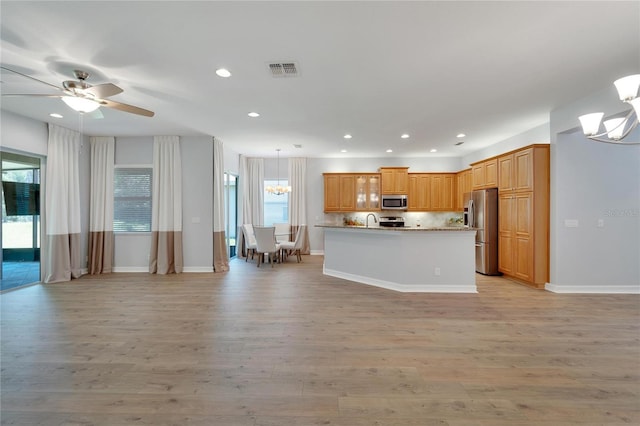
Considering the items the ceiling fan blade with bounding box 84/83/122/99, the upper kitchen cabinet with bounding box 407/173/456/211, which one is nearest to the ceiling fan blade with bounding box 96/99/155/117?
the ceiling fan blade with bounding box 84/83/122/99

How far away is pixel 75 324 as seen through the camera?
10.4 ft

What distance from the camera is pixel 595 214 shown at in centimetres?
438

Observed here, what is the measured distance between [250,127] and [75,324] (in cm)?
395

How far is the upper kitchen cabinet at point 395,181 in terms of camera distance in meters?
7.97

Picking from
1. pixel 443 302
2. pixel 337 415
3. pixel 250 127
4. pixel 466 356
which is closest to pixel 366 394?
pixel 337 415

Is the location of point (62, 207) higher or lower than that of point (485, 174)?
lower

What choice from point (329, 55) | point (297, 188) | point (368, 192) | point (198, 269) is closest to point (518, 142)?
point (368, 192)

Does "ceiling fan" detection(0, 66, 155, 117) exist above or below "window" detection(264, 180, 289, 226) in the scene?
above

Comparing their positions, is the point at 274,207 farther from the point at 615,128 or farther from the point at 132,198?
the point at 615,128

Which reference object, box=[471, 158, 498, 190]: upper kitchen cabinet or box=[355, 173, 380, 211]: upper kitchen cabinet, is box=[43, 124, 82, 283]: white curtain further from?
box=[471, 158, 498, 190]: upper kitchen cabinet

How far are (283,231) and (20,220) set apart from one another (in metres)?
5.48

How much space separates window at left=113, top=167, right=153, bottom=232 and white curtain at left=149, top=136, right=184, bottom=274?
37 centimetres

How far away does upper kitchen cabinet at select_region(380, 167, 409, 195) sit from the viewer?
797 centimetres

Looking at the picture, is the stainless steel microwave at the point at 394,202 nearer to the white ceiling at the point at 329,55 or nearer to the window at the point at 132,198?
the white ceiling at the point at 329,55
